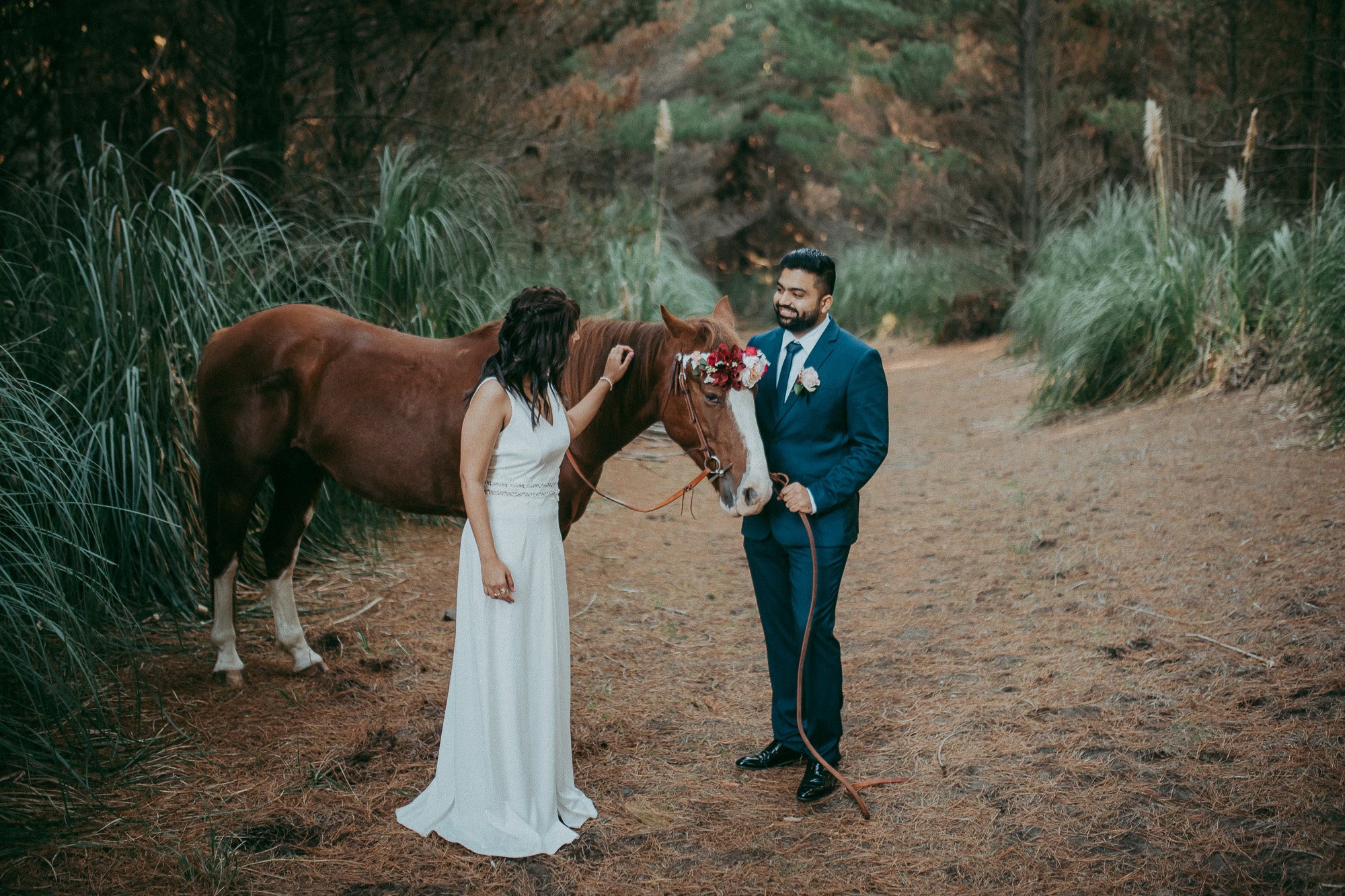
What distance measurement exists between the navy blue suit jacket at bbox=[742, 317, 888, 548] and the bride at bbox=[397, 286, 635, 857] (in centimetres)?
73

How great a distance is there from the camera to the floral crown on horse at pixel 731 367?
2.80 meters

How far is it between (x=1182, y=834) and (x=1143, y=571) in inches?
90.3

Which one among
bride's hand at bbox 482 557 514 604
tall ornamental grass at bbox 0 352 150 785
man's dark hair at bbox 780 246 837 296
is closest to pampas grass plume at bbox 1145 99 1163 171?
man's dark hair at bbox 780 246 837 296

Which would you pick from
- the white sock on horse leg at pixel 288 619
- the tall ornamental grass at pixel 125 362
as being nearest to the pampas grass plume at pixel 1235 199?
the tall ornamental grass at pixel 125 362

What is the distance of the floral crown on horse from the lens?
9.18 ft

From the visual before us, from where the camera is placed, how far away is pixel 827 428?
2.94 meters

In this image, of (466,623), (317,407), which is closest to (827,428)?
(466,623)

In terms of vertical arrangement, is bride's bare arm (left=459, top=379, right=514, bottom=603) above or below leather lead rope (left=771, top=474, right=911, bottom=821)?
above

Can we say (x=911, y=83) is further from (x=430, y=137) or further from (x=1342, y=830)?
(x=1342, y=830)

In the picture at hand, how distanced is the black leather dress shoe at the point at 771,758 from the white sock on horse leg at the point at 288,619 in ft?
6.36

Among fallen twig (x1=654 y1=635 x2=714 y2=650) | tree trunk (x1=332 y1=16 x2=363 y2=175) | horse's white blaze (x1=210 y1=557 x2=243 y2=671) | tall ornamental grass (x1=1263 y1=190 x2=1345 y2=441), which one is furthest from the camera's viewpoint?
tree trunk (x1=332 y1=16 x2=363 y2=175)

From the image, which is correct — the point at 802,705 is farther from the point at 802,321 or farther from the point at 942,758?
the point at 802,321

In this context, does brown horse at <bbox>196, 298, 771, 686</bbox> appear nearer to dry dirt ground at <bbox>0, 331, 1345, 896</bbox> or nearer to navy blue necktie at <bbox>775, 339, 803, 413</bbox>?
navy blue necktie at <bbox>775, 339, 803, 413</bbox>

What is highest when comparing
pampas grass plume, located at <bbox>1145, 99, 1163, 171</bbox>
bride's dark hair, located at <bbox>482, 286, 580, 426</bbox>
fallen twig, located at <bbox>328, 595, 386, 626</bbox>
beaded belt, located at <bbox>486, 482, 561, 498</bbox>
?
pampas grass plume, located at <bbox>1145, 99, 1163, 171</bbox>
